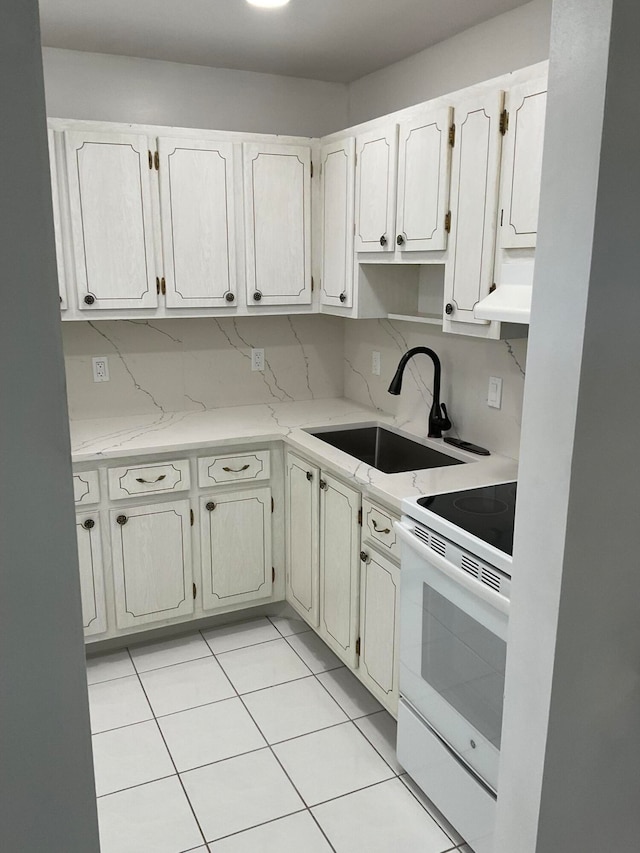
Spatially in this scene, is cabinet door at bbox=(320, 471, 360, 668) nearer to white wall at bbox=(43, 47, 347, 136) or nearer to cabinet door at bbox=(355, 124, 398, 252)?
cabinet door at bbox=(355, 124, 398, 252)

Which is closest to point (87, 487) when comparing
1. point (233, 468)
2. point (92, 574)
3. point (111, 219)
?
point (92, 574)

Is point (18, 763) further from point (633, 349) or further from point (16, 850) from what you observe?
point (633, 349)

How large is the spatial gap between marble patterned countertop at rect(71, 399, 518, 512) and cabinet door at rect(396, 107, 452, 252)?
818mm

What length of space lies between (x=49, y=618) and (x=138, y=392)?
2.72 meters

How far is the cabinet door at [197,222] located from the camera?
2.89 meters

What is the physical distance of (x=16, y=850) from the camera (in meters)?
0.71

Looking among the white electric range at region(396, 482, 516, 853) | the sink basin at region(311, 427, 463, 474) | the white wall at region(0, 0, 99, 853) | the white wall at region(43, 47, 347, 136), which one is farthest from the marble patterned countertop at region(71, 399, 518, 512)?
the white wall at region(0, 0, 99, 853)

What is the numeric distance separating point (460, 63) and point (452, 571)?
202 cm

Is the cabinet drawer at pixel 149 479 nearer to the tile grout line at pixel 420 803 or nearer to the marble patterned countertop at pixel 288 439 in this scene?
the marble patterned countertop at pixel 288 439

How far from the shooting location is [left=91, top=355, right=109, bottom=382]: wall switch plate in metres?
3.21

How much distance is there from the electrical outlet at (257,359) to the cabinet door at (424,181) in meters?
1.13

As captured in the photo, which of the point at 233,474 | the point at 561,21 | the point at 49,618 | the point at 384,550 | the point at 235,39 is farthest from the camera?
the point at 233,474

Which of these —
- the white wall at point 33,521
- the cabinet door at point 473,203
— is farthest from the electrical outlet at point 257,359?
the white wall at point 33,521

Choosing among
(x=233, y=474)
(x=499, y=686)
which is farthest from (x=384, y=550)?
(x=233, y=474)
